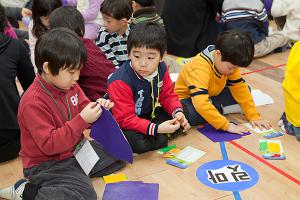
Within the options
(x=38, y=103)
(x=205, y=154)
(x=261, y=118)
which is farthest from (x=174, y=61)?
(x=38, y=103)

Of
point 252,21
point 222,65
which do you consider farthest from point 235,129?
point 252,21

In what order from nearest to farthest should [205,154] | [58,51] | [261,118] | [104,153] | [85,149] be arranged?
[58,51] < [85,149] < [104,153] < [205,154] < [261,118]

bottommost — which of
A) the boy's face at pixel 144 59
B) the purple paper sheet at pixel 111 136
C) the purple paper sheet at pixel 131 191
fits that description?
the purple paper sheet at pixel 131 191

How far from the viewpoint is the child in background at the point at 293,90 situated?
203 centimetres

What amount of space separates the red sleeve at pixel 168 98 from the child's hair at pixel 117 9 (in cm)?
64

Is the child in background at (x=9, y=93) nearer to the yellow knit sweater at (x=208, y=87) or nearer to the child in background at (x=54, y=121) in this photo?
the child in background at (x=54, y=121)

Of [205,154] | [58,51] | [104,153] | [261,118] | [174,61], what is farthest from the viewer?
[174,61]

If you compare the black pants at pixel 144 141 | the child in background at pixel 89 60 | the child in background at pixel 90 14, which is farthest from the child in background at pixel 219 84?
the child in background at pixel 90 14

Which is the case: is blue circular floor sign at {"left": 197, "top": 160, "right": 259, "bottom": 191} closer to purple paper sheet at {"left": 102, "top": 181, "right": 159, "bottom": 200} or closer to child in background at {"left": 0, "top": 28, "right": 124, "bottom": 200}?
purple paper sheet at {"left": 102, "top": 181, "right": 159, "bottom": 200}

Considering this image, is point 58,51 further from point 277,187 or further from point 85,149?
point 277,187

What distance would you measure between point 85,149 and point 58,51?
0.45 meters

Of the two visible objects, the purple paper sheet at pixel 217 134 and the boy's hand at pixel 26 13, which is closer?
the purple paper sheet at pixel 217 134

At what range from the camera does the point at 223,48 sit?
2047mm

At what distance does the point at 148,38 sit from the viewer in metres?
1.86
